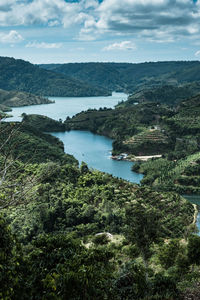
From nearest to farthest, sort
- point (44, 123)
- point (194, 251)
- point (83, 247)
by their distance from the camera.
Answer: point (83, 247), point (194, 251), point (44, 123)

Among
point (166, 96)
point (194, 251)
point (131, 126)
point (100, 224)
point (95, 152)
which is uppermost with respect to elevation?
point (166, 96)

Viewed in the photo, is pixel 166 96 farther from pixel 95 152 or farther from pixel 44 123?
pixel 95 152

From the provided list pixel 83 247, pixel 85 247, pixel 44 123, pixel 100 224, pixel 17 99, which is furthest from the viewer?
pixel 17 99

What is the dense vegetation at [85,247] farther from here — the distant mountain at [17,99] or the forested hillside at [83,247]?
the distant mountain at [17,99]

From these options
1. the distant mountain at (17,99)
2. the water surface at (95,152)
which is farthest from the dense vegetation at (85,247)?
the distant mountain at (17,99)

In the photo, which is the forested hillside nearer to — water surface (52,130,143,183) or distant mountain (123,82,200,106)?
water surface (52,130,143,183)

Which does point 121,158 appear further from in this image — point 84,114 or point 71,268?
point 71,268

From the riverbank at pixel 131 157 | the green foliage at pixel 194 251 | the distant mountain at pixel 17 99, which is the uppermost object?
the distant mountain at pixel 17 99

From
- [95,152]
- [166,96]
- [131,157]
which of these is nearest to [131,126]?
[95,152]

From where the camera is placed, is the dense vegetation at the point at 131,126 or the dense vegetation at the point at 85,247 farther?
the dense vegetation at the point at 131,126

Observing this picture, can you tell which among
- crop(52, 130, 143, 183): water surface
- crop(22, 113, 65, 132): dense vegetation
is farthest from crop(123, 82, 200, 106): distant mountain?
crop(52, 130, 143, 183): water surface

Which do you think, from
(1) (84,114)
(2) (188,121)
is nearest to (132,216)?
(2) (188,121)
